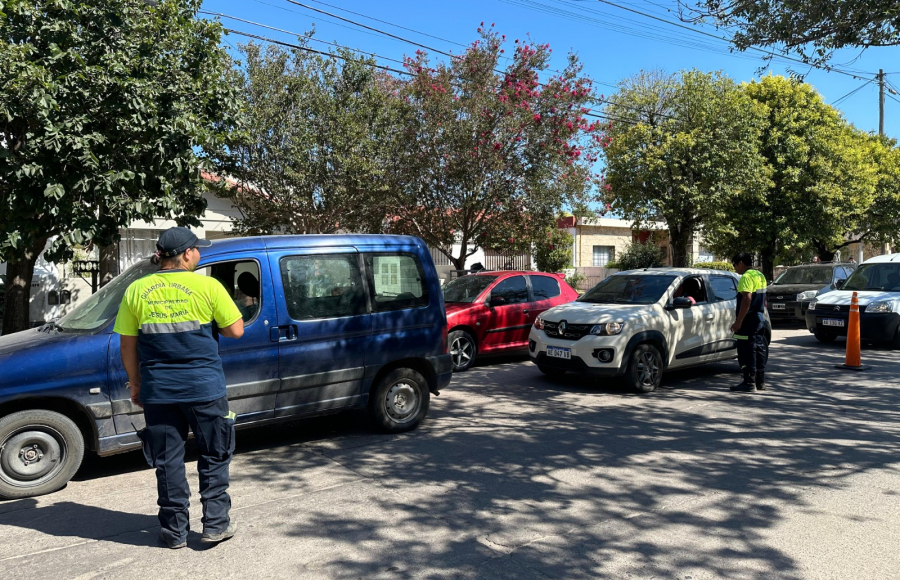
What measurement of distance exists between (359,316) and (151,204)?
14.4 feet

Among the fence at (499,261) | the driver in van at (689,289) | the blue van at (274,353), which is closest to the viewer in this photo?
the blue van at (274,353)

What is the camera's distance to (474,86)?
47.7ft

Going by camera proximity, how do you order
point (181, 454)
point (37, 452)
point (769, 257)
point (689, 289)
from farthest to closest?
point (769, 257) → point (689, 289) → point (37, 452) → point (181, 454)

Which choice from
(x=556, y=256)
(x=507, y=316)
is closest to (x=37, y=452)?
(x=507, y=316)

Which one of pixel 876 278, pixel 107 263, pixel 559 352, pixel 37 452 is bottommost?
pixel 37 452

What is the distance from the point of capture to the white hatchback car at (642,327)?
8555mm

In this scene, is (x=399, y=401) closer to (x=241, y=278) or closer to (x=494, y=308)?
(x=241, y=278)

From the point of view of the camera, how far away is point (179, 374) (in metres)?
3.84

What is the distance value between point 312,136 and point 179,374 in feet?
29.9

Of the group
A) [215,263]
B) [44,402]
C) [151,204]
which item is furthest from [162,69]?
[44,402]

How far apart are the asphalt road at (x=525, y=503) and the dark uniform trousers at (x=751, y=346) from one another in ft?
3.31

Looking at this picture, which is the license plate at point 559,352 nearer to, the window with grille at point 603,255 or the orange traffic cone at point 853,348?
the orange traffic cone at point 853,348

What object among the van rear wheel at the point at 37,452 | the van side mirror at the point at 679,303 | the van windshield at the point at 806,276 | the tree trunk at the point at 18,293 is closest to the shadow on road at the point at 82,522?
the van rear wheel at the point at 37,452

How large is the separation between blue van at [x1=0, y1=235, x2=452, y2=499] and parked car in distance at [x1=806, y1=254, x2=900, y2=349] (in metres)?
8.85
